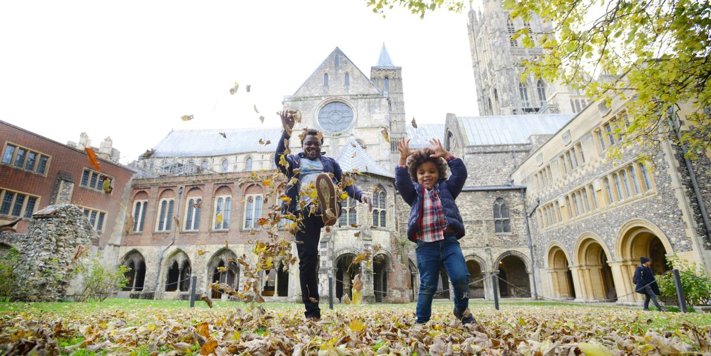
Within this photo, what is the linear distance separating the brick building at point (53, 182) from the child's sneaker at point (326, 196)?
60.3ft

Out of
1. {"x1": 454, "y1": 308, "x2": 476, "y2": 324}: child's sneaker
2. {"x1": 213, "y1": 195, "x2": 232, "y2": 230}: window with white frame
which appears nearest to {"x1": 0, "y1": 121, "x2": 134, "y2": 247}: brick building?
{"x1": 213, "y1": 195, "x2": 232, "y2": 230}: window with white frame

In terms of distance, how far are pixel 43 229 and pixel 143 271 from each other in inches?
628

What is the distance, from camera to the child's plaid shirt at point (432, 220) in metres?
4.00

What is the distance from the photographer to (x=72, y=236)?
1184cm

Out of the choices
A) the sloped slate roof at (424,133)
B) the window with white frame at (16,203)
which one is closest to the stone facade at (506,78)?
the sloped slate roof at (424,133)

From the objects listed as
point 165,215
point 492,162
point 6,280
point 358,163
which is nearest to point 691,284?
point 358,163

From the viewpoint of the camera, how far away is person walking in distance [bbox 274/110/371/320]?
4152mm

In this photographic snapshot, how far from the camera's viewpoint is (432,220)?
4047 millimetres

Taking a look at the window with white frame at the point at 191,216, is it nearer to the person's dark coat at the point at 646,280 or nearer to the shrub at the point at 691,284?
the person's dark coat at the point at 646,280

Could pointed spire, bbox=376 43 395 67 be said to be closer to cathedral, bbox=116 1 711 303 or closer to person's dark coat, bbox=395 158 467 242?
cathedral, bbox=116 1 711 303

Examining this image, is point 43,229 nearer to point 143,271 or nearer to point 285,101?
point 143,271

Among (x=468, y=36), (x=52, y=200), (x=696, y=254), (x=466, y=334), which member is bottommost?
(x=466, y=334)

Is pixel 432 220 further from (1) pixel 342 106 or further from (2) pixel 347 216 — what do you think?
(1) pixel 342 106

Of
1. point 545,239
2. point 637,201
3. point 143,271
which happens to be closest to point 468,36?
point 545,239
